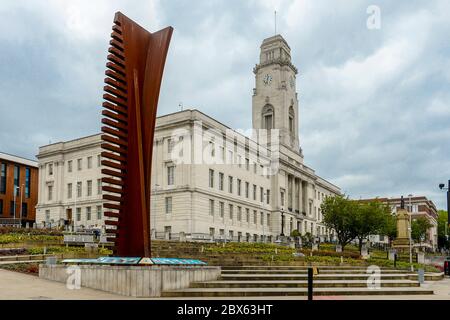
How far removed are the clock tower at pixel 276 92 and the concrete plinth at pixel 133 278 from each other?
6485cm

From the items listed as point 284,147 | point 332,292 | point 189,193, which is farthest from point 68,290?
point 284,147

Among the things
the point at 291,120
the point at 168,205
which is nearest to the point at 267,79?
the point at 291,120

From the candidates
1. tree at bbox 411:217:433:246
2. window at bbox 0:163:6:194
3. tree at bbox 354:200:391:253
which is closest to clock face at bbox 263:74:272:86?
tree at bbox 354:200:391:253

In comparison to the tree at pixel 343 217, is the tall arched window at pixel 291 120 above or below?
above

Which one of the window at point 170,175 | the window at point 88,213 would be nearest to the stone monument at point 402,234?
the window at point 170,175

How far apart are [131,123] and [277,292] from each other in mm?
7599

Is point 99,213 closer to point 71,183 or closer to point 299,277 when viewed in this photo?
point 71,183

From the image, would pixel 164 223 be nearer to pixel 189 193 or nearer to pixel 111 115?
pixel 189 193

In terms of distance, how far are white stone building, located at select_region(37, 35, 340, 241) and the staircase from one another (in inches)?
1149

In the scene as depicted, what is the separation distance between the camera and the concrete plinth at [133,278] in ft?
51.4

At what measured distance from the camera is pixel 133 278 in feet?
51.2

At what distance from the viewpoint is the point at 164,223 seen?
57281 millimetres

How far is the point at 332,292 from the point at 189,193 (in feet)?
126

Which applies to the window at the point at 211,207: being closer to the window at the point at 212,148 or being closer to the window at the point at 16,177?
the window at the point at 212,148
